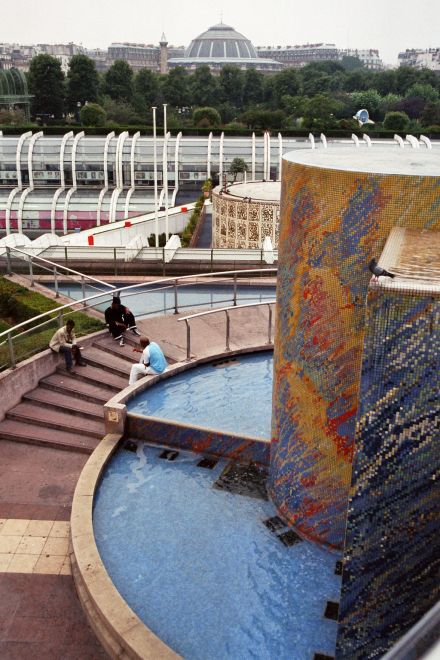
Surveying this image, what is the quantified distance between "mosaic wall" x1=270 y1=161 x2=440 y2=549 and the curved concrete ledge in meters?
2.44

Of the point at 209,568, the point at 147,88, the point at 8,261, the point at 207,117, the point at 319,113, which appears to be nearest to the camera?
the point at 209,568

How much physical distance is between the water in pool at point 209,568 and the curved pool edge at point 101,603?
307mm

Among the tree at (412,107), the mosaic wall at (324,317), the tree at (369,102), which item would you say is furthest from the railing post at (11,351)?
the tree at (369,102)

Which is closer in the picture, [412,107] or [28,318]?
[28,318]

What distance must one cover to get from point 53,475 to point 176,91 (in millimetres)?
91757

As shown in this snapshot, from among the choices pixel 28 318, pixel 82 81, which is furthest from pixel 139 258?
pixel 82 81

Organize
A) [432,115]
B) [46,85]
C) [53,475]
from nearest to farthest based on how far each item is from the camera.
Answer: [53,475]
[432,115]
[46,85]

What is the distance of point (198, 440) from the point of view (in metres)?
9.11

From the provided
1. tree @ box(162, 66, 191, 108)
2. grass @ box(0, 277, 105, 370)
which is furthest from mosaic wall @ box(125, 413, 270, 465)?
tree @ box(162, 66, 191, 108)

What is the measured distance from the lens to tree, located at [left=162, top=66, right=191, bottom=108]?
92.1m

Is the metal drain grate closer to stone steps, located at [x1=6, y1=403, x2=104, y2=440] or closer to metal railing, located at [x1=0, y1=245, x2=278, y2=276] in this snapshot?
stone steps, located at [x1=6, y1=403, x2=104, y2=440]

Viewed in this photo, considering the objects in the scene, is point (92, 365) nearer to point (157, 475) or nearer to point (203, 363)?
point (203, 363)

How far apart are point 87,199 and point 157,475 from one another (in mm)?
35300

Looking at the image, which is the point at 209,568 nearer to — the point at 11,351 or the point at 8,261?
the point at 11,351
